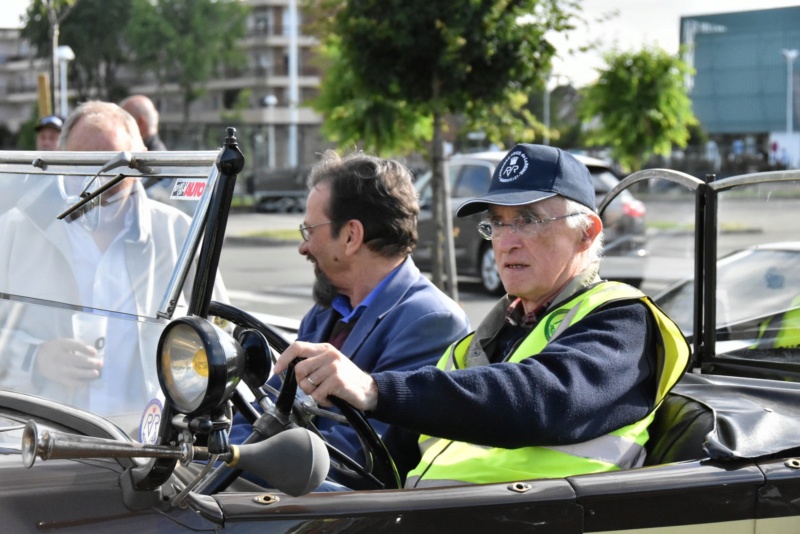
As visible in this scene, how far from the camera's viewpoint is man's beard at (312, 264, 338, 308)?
3.09 metres

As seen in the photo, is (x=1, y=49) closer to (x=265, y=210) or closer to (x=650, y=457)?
(x=265, y=210)

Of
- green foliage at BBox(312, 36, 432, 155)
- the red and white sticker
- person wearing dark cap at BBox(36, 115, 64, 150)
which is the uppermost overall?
green foliage at BBox(312, 36, 432, 155)

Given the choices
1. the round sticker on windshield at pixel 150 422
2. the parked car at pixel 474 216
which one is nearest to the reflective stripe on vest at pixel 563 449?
the round sticker on windshield at pixel 150 422

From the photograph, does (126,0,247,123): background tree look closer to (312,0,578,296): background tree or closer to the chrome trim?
(312,0,578,296): background tree

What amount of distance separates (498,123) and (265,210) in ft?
72.2

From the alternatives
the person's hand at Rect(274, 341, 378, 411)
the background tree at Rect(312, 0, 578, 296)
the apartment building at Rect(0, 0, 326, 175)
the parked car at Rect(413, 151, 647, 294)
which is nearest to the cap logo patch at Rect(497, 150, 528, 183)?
the person's hand at Rect(274, 341, 378, 411)

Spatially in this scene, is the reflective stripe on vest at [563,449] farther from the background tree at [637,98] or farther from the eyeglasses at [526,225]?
the background tree at [637,98]

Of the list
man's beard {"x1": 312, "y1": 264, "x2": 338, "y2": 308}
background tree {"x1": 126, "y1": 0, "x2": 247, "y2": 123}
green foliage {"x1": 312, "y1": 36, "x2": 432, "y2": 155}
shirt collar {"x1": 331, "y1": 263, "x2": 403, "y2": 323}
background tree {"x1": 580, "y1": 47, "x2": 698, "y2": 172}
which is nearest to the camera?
shirt collar {"x1": 331, "y1": 263, "x2": 403, "y2": 323}

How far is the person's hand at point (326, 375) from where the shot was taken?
1.93 meters

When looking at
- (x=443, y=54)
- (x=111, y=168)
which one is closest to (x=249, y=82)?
(x=443, y=54)

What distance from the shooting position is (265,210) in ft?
107

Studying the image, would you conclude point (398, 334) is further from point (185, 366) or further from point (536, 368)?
point (185, 366)

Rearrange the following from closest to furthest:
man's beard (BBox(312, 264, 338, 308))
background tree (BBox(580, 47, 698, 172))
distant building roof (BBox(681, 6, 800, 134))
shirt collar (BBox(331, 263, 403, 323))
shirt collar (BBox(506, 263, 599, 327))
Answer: shirt collar (BBox(506, 263, 599, 327)), shirt collar (BBox(331, 263, 403, 323)), man's beard (BBox(312, 264, 338, 308)), background tree (BBox(580, 47, 698, 172)), distant building roof (BBox(681, 6, 800, 134))

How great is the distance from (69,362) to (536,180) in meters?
1.15
